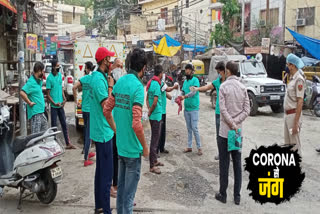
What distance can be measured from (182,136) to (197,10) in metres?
29.3

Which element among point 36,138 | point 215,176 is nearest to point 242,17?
point 215,176

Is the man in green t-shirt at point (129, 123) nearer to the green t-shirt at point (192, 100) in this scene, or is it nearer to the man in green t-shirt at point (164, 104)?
the man in green t-shirt at point (164, 104)

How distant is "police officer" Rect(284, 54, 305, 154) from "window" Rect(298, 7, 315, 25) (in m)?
17.4

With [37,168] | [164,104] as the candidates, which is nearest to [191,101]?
[164,104]

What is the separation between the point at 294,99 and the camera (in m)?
5.39

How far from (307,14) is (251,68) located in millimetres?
9991

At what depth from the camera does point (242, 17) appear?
81.8 feet

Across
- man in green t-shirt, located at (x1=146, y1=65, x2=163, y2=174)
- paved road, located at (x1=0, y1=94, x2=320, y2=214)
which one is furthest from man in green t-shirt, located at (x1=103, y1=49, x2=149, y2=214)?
man in green t-shirt, located at (x1=146, y1=65, x2=163, y2=174)

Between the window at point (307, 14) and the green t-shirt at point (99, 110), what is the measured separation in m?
20.1

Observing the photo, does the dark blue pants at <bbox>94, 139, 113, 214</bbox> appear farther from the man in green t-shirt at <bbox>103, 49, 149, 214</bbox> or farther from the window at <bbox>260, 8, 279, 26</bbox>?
the window at <bbox>260, 8, 279, 26</bbox>

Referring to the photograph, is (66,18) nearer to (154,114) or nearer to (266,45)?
(266,45)

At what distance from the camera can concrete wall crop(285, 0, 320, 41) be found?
2028cm

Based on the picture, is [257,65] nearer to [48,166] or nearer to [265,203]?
[265,203]

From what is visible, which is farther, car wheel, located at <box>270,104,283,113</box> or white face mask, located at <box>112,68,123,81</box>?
car wheel, located at <box>270,104,283,113</box>
